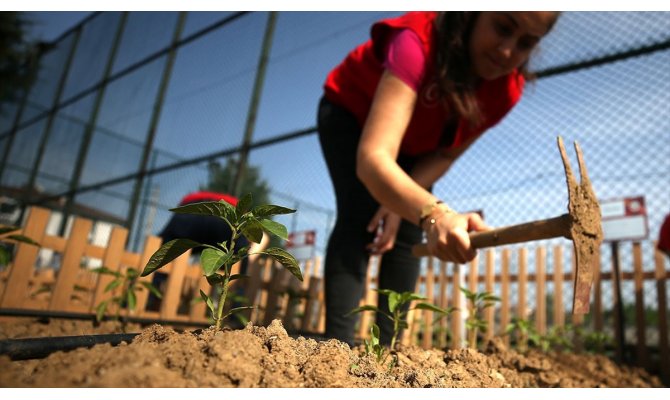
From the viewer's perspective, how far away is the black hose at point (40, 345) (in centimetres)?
63

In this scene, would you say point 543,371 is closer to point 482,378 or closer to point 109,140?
point 482,378

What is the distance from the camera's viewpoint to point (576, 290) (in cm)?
107

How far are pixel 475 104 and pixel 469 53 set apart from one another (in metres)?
0.19

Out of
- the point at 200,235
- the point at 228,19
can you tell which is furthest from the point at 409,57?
the point at 228,19

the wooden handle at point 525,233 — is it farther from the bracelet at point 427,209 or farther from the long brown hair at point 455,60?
the long brown hair at point 455,60

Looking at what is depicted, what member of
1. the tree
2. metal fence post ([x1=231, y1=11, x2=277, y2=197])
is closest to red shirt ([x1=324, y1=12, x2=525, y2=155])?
metal fence post ([x1=231, y1=11, x2=277, y2=197])

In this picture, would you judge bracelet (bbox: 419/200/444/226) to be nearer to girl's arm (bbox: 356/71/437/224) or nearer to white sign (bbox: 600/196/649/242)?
girl's arm (bbox: 356/71/437/224)

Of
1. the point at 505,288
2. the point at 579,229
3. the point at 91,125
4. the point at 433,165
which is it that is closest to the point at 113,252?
the point at 433,165

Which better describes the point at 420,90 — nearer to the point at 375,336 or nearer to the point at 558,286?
the point at 375,336

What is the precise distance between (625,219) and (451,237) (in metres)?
3.13

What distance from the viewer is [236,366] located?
657mm

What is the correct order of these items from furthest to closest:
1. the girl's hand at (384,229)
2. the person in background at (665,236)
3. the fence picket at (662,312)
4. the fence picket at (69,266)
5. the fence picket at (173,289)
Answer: the fence picket at (662,312)
the person in background at (665,236)
the fence picket at (173,289)
the fence picket at (69,266)
the girl's hand at (384,229)

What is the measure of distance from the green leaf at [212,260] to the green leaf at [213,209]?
3.1 inches

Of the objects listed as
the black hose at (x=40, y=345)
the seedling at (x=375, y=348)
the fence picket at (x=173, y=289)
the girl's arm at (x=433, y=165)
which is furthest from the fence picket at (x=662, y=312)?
the black hose at (x=40, y=345)
